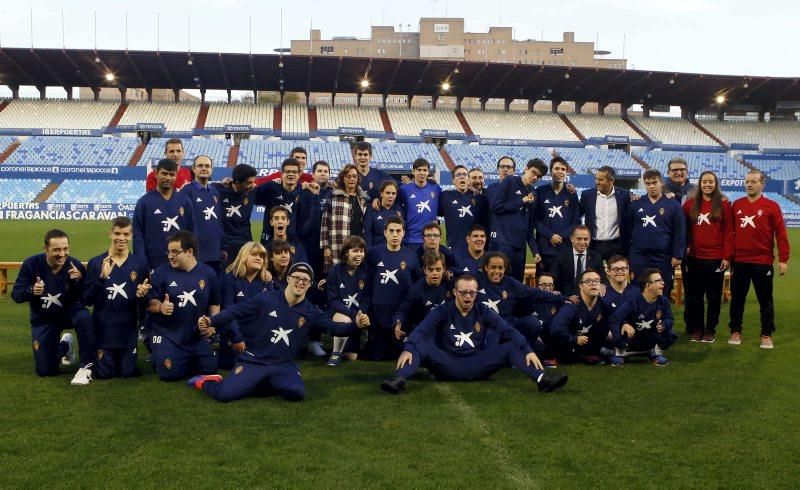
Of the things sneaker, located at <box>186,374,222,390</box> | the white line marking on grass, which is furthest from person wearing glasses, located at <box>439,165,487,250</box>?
sneaker, located at <box>186,374,222,390</box>

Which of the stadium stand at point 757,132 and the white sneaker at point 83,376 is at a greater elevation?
the stadium stand at point 757,132

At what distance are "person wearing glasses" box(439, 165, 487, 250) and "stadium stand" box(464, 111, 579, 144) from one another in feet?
125

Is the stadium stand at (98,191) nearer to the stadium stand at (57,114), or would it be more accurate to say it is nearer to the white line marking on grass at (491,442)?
the stadium stand at (57,114)

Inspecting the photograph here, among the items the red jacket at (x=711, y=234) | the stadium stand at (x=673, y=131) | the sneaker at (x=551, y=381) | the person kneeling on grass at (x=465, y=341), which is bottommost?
the sneaker at (x=551, y=381)

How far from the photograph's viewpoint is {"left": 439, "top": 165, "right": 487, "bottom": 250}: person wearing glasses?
27.7 feet

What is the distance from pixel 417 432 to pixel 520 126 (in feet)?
145

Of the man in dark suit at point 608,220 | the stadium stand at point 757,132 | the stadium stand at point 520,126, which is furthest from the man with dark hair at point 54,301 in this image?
the stadium stand at point 757,132

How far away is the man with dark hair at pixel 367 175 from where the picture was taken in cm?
815

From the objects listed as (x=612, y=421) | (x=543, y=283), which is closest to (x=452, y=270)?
(x=543, y=283)

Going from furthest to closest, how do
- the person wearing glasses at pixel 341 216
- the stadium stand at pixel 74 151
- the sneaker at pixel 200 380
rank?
1. the stadium stand at pixel 74 151
2. the person wearing glasses at pixel 341 216
3. the sneaker at pixel 200 380

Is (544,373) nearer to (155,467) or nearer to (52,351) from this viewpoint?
(155,467)

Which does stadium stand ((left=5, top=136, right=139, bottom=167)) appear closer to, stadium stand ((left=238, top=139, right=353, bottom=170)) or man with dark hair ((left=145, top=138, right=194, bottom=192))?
stadium stand ((left=238, top=139, right=353, bottom=170))

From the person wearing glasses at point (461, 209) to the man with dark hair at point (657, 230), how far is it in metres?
1.68

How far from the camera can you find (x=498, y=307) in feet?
22.8
